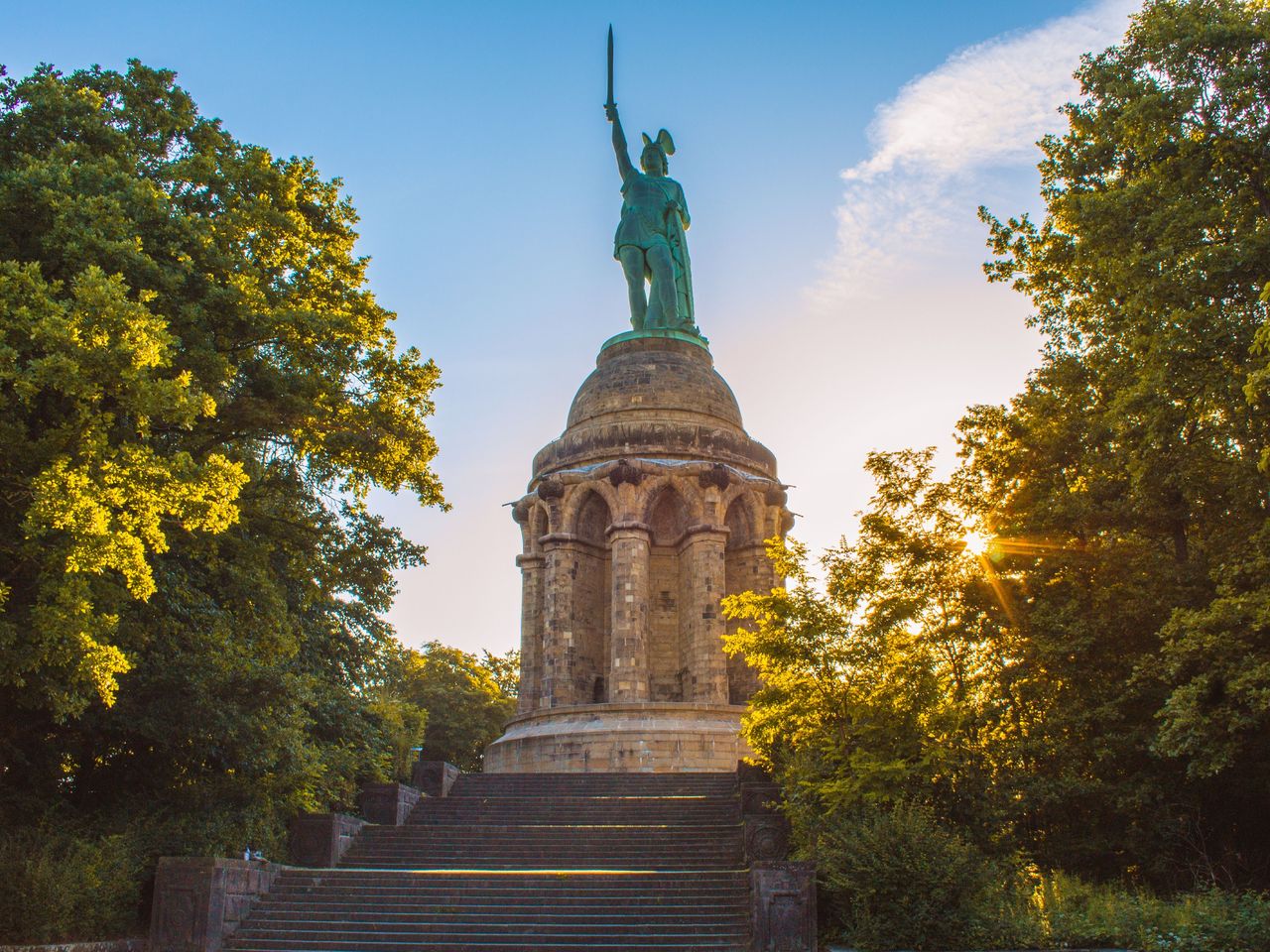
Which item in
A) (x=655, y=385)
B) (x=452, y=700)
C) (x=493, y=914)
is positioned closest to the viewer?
(x=493, y=914)

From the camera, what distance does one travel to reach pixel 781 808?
15812 millimetres

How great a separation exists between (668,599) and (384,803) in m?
11.8

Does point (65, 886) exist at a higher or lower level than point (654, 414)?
lower

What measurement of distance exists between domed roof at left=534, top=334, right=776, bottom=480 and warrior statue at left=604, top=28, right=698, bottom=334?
39.5 inches

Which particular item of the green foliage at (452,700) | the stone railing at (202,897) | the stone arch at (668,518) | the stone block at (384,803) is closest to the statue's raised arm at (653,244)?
the stone arch at (668,518)

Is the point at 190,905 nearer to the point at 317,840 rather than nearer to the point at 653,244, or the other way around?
the point at 317,840

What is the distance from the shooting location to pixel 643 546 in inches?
1073

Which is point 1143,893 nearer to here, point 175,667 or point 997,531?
point 997,531

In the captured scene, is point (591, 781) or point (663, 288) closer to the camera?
point (591, 781)

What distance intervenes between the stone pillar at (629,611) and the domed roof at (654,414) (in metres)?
2.30

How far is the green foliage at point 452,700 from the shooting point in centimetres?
3741

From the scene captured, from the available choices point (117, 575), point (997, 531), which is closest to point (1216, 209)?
point (997, 531)

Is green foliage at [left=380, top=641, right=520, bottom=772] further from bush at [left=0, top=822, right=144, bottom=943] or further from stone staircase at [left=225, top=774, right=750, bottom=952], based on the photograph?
bush at [left=0, top=822, right=144, bottom=943]

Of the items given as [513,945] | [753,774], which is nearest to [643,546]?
[753,774]
